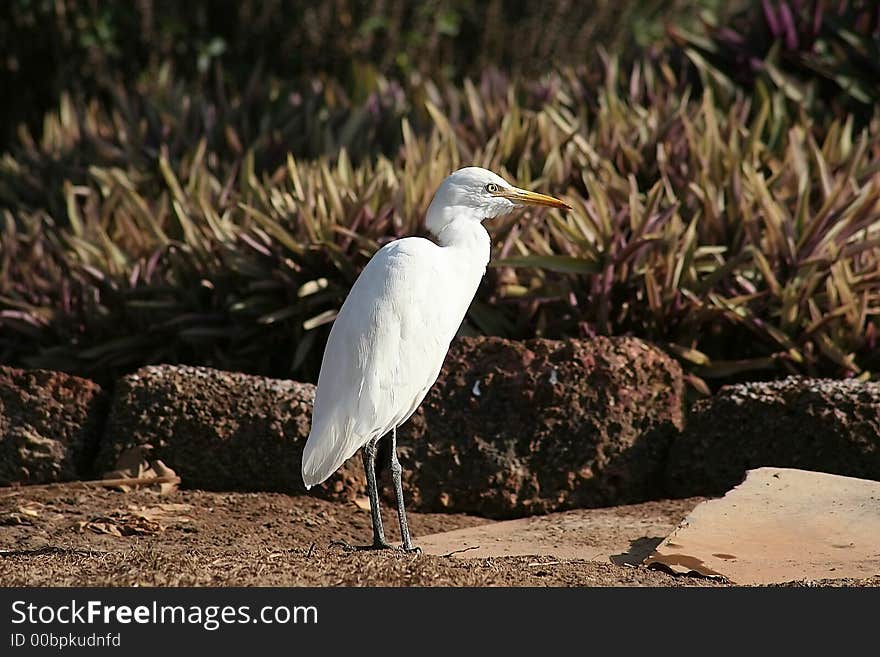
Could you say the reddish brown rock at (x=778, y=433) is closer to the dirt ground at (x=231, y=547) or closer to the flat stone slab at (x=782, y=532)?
the dirt ground at (x=231, y=547)

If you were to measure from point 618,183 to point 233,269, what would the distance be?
6.59 feet

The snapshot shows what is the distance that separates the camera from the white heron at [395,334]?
13.9 feet

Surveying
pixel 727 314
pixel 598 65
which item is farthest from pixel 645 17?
pixel 727 314

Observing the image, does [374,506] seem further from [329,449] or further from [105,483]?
[105,483]

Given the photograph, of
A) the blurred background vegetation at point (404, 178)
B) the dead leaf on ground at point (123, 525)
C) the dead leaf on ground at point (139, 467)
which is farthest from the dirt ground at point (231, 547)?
the blurred background vegetation at point (404, 178)

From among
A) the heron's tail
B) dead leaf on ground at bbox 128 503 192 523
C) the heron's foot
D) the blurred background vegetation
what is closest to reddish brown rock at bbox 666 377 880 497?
the blurred background vegetation

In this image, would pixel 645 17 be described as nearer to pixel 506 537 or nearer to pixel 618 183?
pixel 618 183

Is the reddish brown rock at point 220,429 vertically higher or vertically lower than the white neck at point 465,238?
lower

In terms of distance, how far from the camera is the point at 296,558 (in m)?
3.92

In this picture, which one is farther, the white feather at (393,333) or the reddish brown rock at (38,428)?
the reddish brown rock at (38,428)

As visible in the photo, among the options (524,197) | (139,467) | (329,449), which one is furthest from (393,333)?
(139,467)

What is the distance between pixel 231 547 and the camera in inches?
173

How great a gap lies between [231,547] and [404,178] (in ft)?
7.95

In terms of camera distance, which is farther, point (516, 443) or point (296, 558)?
point (516, 443)
